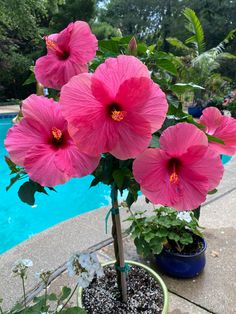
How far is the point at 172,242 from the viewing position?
2.46m

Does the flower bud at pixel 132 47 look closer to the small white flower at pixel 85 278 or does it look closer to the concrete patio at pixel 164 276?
the small white flower at pixel 85 278

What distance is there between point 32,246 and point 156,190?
7.66 feet

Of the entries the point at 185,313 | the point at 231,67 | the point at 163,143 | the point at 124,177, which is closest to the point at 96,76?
the point at 163,143

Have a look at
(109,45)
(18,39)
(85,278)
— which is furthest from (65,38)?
(18,39)

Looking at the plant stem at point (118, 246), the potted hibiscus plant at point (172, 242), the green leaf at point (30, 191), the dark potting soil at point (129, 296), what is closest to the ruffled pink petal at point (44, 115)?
the green leaf at point (30, 191)

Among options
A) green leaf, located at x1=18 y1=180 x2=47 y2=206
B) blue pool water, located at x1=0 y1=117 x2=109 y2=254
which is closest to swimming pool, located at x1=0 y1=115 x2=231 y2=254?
blue pool water, located at x1=0 y1=117 x2=109 y2=254

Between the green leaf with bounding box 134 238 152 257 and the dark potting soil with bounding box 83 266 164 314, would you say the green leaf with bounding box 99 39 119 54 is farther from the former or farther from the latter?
the green leaf with bounding box 134 238 152 257

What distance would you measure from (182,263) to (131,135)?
1842 mm

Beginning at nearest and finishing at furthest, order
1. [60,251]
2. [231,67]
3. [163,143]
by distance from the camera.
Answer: [163,143]
[60,251]
[231,67]

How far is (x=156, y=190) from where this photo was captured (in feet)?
2.60

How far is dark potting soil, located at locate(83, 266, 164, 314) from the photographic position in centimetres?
169

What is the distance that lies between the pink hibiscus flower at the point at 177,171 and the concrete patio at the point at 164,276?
5.13 ft

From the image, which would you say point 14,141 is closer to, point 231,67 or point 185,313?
point 185,313

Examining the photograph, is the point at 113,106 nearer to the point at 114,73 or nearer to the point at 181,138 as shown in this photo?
the point at 114,73
